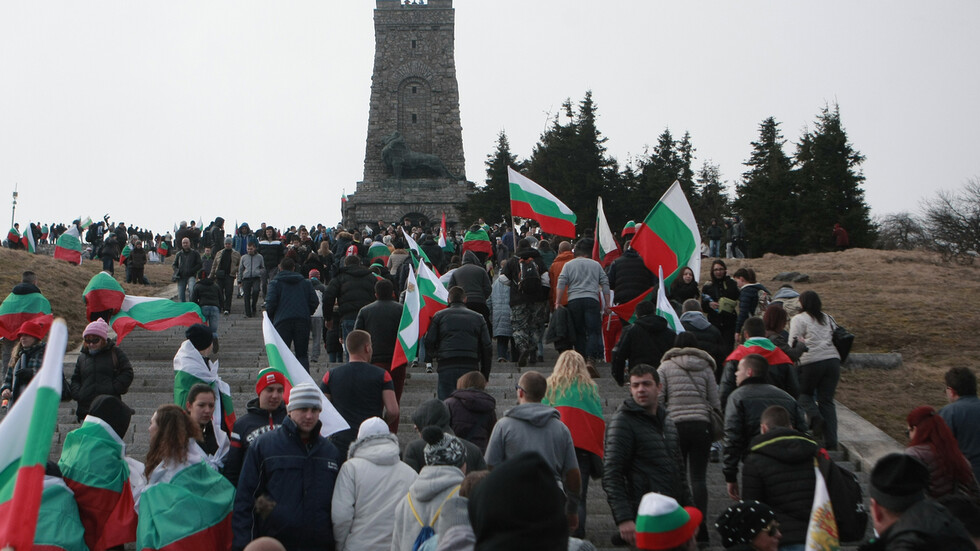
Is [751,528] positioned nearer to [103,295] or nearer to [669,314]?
[669,314]

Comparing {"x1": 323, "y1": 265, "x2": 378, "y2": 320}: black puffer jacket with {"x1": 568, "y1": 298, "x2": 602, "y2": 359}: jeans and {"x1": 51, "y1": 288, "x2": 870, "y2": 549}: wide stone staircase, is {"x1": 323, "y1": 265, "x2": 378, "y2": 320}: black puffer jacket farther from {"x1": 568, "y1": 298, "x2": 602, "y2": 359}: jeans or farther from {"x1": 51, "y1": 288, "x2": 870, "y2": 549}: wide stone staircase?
{"x1": 568, "y1": 298, "x2": 602, "y2": 359}: jeans

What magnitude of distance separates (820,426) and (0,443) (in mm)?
6634

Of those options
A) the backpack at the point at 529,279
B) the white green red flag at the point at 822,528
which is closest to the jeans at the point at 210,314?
the backpack at the point at 529,279

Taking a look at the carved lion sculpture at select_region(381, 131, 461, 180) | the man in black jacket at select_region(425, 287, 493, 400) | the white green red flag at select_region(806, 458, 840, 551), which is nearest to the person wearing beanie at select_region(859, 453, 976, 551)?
the white green red flag at select_region(806, 458, 840, 551)

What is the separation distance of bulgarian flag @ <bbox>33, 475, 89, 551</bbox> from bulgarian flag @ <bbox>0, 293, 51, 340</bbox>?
5.76 m

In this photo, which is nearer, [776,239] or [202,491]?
[202,491]

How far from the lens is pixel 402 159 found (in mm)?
Answer: 49531

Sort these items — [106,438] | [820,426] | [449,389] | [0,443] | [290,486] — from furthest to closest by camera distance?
1. [449,389]
2. [820,426]
3. [106,438]
4. [290,486]
5. [0,443]

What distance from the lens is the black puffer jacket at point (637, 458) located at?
661 cm

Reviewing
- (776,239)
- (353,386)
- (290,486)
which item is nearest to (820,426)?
(353,386)

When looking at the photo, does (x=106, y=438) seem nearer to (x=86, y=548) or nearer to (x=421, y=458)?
(x=86, y=548)

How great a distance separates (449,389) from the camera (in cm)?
985

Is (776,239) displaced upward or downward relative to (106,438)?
upward

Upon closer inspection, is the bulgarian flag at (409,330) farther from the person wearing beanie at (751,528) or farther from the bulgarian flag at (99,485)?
the person wearing beanie at (751,528)
